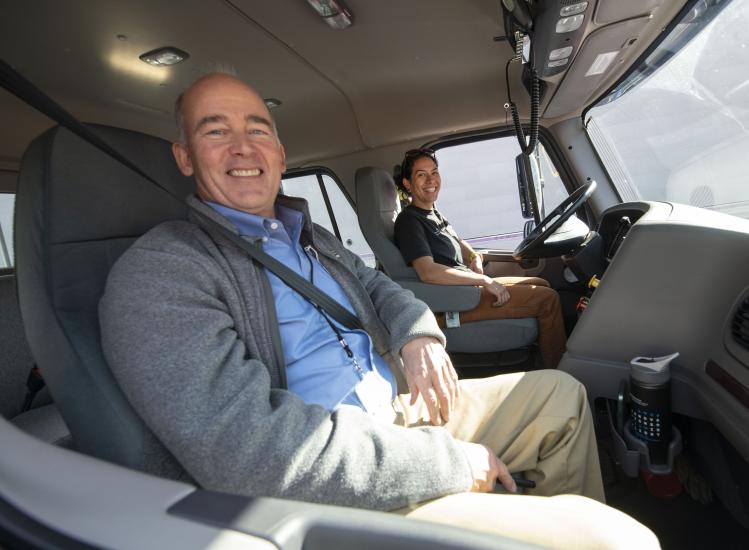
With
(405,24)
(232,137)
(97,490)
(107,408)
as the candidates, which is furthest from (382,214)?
(97,490)

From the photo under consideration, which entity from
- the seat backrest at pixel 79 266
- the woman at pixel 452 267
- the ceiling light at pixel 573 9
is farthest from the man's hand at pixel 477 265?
the seat backrest at pixel 79 266

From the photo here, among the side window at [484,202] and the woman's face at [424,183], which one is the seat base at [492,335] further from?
the side window at [484,202]

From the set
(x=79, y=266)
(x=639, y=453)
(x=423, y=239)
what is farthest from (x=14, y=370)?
(x=639, y=453)

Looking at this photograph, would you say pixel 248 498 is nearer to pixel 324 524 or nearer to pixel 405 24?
pixel 324 524

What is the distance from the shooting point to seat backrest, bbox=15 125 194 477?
2.69 feet

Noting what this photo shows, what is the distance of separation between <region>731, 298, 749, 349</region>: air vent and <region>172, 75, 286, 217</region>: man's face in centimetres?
127

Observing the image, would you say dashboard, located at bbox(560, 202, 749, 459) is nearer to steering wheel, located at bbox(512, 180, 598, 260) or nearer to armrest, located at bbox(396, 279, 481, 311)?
steering wheel, located at bbox(512, 180, 598, 260)

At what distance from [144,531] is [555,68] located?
2284 millimetres

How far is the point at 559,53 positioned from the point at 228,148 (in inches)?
57.1

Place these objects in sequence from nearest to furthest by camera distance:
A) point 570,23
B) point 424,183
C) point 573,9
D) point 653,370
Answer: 1. point 653,370
2. point 573,9
3. point 570,23
4. point 424,183

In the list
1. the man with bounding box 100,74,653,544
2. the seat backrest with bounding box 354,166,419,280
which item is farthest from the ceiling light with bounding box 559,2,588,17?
the seat backrest with bounding box 354,166,419,280

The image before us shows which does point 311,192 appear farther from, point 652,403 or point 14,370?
point 652,403

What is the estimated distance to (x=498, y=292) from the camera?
2.40 meters

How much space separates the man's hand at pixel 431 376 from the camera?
114 cm
